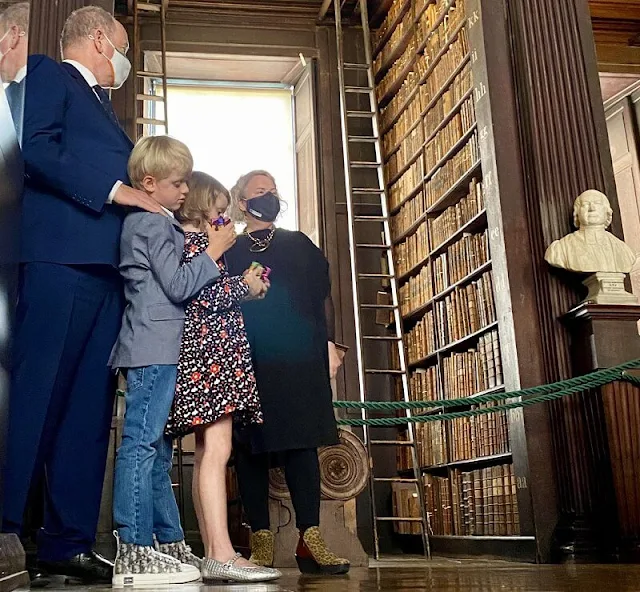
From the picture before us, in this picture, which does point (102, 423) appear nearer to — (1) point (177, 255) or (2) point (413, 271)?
(1) point (177, 255)

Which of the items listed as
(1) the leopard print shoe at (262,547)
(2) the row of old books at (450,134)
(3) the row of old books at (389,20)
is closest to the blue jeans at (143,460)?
(1) the leopard print shoe at (262,547)

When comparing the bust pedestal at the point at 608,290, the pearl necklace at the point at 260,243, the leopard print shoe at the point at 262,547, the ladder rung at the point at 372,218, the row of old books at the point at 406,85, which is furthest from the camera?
the ladder rung at the point at 372,218

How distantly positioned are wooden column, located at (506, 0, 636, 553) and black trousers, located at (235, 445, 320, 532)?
3.83 ft

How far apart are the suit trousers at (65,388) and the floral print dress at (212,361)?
0.63 feet

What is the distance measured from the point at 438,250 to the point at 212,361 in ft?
10.6

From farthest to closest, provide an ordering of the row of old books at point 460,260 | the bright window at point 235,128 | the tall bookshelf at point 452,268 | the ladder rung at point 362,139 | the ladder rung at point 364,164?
the bright window at point 235,128 < the ladder rung at point 362,139 < the ladder rung at point 364,164 < the row of old books at point 460,260 < the tall bookshelf at point 452,268

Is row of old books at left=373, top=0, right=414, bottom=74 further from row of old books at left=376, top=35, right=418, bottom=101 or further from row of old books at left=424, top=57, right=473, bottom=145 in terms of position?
row of old books at left=424, top=57, right=473, bottom=145

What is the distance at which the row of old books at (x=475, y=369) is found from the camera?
439 cm

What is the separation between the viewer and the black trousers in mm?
2863

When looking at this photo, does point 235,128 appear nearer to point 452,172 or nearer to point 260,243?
point 452,172

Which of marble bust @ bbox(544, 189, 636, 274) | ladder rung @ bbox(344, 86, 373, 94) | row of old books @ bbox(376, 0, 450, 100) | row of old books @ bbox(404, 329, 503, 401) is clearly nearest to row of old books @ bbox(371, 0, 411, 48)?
row of old books @ bbox(376, 0, 450, 100)

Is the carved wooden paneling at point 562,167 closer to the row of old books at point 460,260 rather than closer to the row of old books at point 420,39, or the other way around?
the row of old books at point 460,260

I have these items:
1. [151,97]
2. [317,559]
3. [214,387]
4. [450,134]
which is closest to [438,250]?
[450,134]

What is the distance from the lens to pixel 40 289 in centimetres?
213
